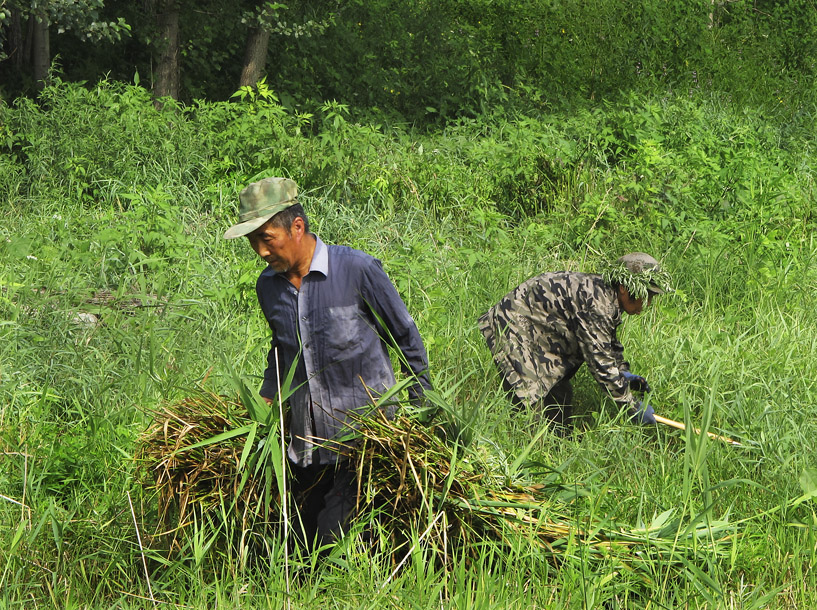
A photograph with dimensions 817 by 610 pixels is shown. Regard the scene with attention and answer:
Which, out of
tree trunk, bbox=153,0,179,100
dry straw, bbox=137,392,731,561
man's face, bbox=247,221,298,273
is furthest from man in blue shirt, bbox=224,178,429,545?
tree trunk, bbox=153,0,179,100

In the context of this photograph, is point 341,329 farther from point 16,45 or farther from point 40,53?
point 16,45

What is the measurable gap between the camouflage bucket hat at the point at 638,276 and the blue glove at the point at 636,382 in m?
0.40

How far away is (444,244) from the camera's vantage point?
21.6ft

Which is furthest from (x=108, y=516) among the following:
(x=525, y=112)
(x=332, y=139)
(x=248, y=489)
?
(x=525, y=112)

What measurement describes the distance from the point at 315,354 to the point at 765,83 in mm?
9616

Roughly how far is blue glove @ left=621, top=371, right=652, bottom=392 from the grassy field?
184 mm

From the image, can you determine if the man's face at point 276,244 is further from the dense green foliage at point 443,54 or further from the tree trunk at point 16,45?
the tree trunk at point 16,45

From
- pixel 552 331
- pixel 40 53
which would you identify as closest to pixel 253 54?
pixel 40 53

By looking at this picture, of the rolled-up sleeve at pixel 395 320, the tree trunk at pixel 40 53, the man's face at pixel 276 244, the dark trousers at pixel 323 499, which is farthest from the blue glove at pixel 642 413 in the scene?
the tree trunk at pixel 40 53

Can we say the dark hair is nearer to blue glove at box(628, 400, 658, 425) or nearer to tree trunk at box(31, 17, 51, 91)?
blue glove at box(628, 400, 658, 425)

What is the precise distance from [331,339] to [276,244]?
0.38 metres

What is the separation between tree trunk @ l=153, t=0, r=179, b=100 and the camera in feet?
30.9

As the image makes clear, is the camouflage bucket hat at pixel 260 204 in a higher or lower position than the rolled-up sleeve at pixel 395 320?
higher

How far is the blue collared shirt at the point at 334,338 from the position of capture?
128 inches
